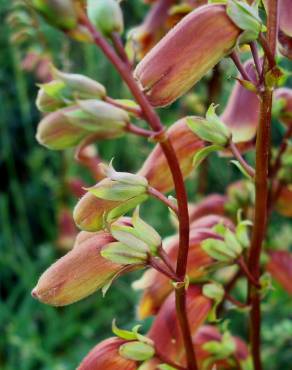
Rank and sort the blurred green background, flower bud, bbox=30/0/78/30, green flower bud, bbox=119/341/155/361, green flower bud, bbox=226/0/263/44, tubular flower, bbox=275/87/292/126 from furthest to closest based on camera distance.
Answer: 1. the blurred green background
2. tubular flower, bbox=275/87/292/126
3. green flower bud, bbox=119/341/155/361
4. green flower bud, bbox=226/0/263/44
5. flower bud, bbox=30/0/78/30

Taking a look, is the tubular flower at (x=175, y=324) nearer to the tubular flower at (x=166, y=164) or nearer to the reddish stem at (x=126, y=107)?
the tubular flower at (x=166, y=164)

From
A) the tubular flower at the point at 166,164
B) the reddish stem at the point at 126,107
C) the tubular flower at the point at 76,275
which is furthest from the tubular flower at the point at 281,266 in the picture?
the reddish stem at the point at 126,107

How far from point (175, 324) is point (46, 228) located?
4.64 feet

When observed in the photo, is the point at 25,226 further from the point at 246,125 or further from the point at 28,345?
the point at 246,125

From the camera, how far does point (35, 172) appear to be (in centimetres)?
227

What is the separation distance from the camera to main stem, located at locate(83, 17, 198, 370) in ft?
1.65

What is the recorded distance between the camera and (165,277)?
82cm

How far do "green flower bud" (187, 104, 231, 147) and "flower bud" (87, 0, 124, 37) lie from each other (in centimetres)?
16

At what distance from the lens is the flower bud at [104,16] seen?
51 centimetres

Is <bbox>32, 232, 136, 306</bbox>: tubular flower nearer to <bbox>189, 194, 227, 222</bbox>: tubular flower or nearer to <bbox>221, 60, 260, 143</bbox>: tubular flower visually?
<bbox>221, 60, 260, 143</bbox>: tubular flower

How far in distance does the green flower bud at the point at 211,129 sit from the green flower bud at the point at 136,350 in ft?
0.66

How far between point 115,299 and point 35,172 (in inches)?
22.3

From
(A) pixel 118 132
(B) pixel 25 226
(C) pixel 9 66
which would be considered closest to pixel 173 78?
(A) pixel 118 132

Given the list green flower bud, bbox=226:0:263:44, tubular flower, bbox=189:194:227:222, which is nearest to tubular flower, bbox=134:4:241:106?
green flower bud, bbox=226:0:263:44
